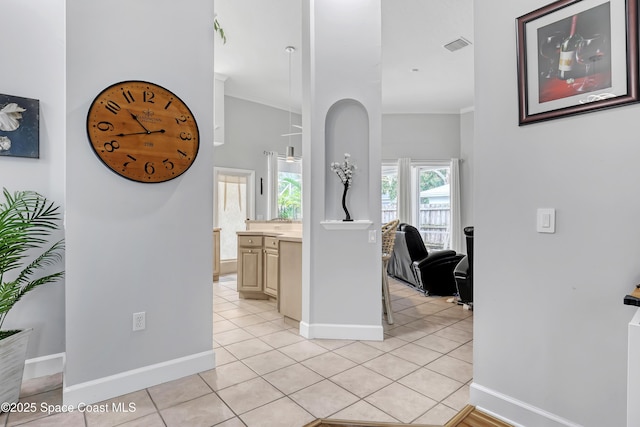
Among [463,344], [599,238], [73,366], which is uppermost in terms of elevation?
[599,238]

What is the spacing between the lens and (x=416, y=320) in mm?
3576

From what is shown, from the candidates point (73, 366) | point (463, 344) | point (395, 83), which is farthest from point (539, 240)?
point (395, 83)

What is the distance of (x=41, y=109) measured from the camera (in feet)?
7.57

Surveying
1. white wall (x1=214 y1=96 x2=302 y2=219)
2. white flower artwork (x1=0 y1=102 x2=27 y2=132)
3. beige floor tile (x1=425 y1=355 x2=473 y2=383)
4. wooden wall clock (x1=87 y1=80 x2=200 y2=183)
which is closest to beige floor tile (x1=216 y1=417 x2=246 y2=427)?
beige floor tile (x1=425 y1=355 x2=473 y2=383)

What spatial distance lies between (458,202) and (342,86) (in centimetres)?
499

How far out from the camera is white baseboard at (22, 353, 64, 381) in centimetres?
229

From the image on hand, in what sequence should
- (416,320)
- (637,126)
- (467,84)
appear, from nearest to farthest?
(637,126)
(416,320)
(467,84)

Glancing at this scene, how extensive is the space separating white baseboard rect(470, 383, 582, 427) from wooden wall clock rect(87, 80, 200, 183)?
228cm

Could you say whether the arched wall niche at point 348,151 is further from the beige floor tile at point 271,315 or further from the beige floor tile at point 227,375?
the beige floor tile at point 227,375

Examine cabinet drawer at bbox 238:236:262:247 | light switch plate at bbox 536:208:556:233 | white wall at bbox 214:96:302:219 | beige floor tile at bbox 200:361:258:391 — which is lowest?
beige floor tile at bbox 200:361:258:391

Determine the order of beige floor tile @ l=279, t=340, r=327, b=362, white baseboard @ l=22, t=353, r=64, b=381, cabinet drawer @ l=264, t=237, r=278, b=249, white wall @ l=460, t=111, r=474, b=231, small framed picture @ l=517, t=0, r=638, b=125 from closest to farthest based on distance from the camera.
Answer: small framed picture @ l=517, t=0, r=638, b=125, white baseboard @ l=22, t=353, r=64, b=381, beige floor tile @ l=279, t=340, r=327, b=362, cabinet drawer @ l=264, t=237, r=278, b=249, white wall @ l=460, t=111, r=474, b=231

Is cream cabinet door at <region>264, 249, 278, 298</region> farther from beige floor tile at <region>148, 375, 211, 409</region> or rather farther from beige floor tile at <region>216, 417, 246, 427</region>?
beige floor tile at <region>216, 417, 246, 427</region>

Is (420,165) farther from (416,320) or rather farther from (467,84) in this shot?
(416,320)

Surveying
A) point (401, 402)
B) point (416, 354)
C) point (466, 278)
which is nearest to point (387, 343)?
point (416, 354)
